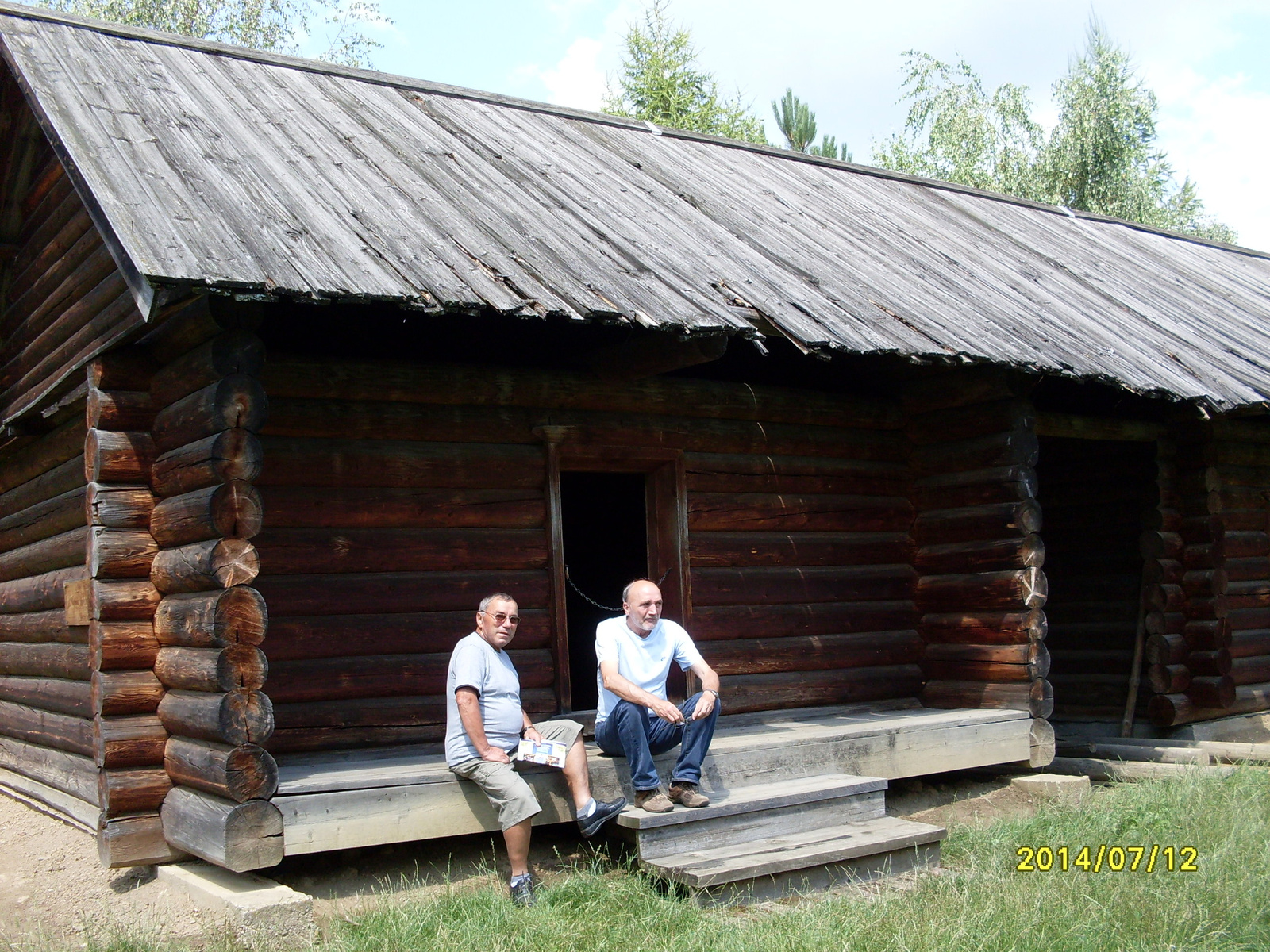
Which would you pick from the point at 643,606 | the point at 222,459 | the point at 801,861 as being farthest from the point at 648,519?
the point at 222,459

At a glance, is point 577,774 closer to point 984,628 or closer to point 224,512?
point 224,512

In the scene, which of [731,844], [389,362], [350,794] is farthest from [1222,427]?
[350,794]

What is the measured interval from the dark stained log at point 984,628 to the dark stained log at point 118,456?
216 inches

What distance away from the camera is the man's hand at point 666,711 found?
5984 mm

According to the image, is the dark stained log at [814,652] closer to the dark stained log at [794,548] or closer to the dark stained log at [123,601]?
the dark stained log at [794,548]

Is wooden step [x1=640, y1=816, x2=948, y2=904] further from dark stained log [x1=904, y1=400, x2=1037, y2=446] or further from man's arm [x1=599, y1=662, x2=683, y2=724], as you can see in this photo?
dark stained log [x1=904, y1=400, x2=1037, y2=446]

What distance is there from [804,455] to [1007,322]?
5.40 ft

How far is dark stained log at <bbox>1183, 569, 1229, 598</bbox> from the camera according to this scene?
10.1m

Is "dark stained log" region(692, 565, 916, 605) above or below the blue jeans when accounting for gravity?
above

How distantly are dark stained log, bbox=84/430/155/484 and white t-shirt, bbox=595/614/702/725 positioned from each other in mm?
2420

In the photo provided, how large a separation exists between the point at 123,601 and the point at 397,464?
1668mm

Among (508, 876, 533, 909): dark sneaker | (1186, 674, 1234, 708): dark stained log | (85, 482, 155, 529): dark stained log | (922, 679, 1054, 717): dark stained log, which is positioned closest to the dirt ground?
(508, 876, 533, 909): dark sneaker
